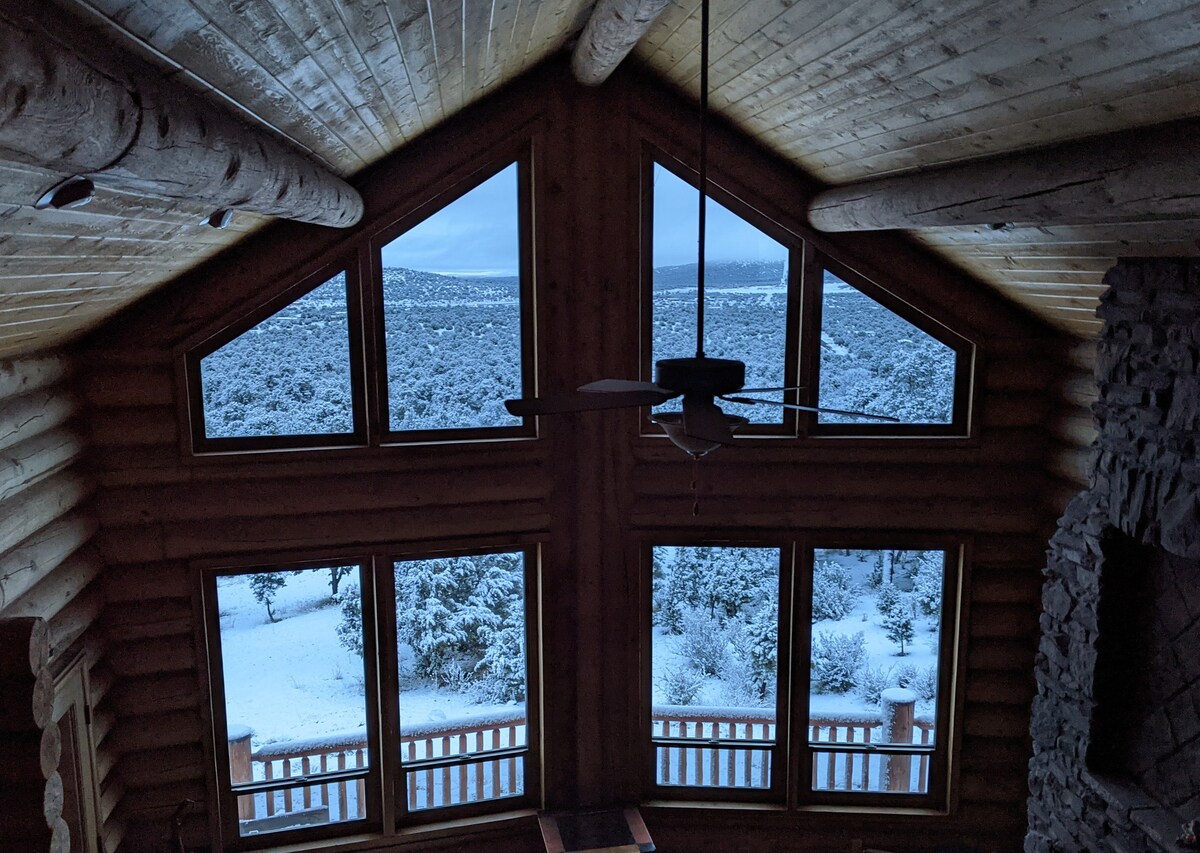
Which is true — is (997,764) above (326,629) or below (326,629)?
below

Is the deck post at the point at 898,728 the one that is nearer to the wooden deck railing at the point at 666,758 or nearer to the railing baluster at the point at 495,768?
the wooden deck railing at the point at 666,758

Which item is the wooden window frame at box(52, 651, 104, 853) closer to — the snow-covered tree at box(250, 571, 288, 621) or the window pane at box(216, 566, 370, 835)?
the window pane at box(216, 566, 370, 835)

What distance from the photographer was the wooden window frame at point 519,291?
5.76 metres

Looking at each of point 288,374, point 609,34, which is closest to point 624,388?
point 609,34

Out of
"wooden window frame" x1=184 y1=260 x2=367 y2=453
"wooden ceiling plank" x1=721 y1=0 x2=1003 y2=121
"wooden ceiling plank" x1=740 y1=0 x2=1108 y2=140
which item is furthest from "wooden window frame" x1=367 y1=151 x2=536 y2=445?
"wooden ceiling plank" x1=740 y1=0 x2=1108 y2=140

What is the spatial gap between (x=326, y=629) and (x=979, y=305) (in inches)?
203

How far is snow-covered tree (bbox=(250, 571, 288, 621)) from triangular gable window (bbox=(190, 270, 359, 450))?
2.98 feet

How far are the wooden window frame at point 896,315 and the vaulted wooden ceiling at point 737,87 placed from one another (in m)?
0.53

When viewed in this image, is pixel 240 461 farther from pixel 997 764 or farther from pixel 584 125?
pixel 997 764

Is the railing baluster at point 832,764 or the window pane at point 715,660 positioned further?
the railing baluster at point 832,764

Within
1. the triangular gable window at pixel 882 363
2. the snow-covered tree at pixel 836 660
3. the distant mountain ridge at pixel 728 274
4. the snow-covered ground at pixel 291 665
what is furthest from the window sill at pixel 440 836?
the distant mountain ridge at pixel 728 274

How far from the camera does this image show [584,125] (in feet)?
19.1

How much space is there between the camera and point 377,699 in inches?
238

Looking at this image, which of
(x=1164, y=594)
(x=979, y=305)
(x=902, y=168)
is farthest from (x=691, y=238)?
(x=1164, y=594)
